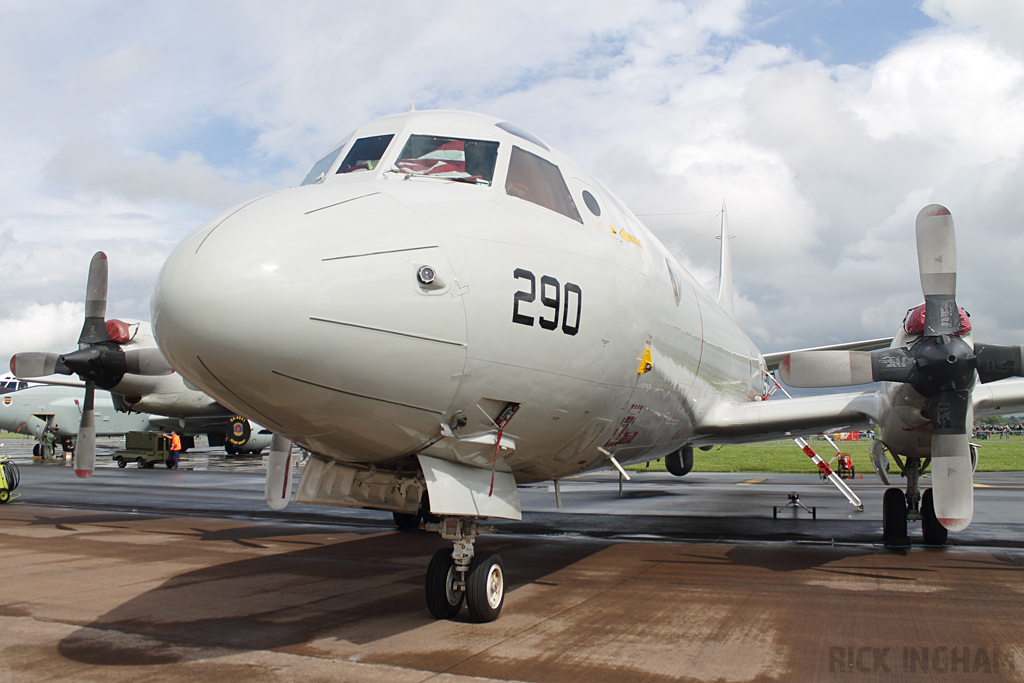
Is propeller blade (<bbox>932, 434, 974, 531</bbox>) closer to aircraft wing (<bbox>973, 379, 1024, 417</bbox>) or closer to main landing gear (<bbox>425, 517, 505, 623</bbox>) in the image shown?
aircraft wing (<bbox>973, 379, 1024, 417</bbox>)

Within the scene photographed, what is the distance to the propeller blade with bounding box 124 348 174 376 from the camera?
41.8 ft

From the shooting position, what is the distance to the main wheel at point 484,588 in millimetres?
6020

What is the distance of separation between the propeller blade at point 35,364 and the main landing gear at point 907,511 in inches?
558

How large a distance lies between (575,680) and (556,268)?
114 inches

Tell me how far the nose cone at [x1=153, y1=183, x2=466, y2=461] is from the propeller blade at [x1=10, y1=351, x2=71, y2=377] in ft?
35.2

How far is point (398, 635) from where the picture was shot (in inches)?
230

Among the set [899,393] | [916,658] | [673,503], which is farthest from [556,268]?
[673,503]

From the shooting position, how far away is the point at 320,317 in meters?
4.22

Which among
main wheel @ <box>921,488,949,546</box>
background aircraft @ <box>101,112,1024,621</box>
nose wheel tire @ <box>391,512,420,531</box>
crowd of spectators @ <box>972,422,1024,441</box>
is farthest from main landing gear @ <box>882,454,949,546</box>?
crowd of spectators @ <box>972,422,1024,441</box>

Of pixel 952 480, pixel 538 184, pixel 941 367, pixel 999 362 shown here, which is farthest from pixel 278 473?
pixel 999 362

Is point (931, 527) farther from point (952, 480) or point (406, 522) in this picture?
point (406, 522)

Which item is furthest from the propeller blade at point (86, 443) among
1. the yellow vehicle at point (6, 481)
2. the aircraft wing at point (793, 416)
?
the aircraft wing at point (793, 416)

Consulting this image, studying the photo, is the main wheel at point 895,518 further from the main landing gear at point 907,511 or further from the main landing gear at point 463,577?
the main landing gear at point 463,577

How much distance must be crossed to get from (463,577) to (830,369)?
16.3 feet
